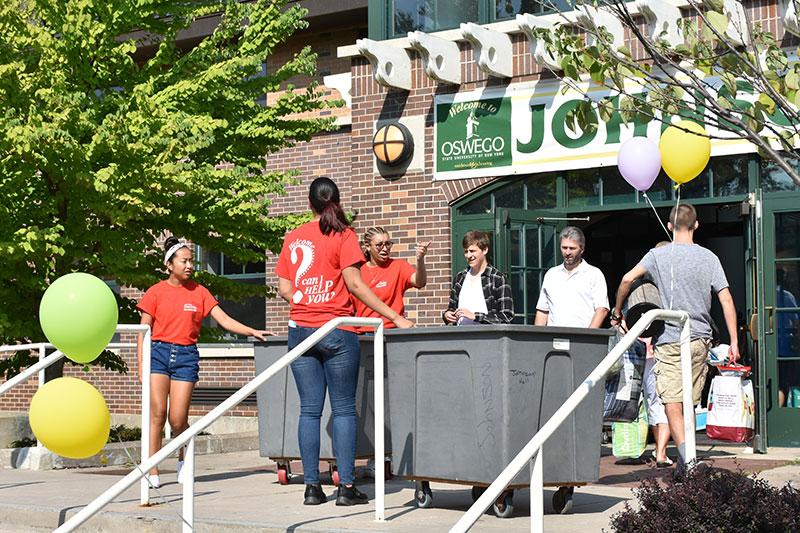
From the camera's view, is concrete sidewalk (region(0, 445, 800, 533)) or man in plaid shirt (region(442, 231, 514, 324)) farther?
man in plaid shirt (region(442, 231, 514, 324))

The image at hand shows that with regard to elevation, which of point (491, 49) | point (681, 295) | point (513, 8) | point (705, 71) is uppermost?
point (513, 8)

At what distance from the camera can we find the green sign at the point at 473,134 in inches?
515

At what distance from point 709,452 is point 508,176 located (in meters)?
3.52

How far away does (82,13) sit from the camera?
1208 cm

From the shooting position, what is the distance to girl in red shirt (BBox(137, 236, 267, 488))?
889 cm

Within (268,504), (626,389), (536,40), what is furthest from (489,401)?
(536,40)

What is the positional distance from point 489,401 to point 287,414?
8.46ft

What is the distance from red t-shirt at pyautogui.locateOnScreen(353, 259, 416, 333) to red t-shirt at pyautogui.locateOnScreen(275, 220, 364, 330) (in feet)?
4.10

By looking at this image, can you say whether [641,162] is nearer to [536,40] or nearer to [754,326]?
[754,326]

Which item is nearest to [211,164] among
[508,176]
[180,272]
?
[508,176]

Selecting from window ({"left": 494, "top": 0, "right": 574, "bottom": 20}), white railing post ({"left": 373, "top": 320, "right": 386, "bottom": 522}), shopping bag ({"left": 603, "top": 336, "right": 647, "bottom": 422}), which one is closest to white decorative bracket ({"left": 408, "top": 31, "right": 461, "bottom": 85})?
window ({"left": 494, "top": 0, "right": 574, "bottom": 20})

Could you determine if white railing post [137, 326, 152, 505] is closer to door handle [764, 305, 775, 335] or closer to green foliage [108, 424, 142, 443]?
green foliage [108, 424, 142, 443]

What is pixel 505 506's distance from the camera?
A: 717cm

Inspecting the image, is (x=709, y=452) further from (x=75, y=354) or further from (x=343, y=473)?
(x=75, y=354)
